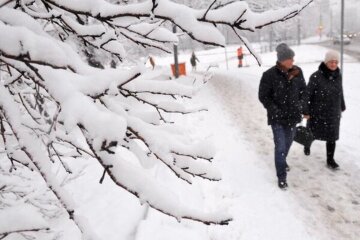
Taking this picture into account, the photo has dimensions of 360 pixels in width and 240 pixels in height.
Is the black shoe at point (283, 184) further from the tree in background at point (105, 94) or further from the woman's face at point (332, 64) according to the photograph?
the tree in background at point (105, 94)

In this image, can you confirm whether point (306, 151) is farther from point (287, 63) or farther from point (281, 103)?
point (287, 63)

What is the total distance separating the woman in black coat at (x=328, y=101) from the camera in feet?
18.3

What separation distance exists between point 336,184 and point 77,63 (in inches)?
184

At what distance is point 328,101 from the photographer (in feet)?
18.5

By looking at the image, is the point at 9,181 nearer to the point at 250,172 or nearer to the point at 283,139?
the point at 283,139

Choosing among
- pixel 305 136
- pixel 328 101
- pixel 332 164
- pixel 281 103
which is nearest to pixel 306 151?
pixel 305 136

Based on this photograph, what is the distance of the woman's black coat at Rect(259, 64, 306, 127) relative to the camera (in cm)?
514

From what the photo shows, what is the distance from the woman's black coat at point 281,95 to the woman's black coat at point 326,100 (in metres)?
0.50

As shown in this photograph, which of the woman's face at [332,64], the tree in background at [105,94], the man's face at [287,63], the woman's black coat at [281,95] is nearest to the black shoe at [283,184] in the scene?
the woman's black coat at [281,95]

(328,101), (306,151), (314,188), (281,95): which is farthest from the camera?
(306,151)

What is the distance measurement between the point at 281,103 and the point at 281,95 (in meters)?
0.11

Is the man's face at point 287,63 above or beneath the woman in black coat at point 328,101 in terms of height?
above

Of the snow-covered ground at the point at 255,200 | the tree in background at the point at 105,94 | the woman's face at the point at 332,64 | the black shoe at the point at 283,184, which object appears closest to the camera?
the tree in background at the point at 105,94

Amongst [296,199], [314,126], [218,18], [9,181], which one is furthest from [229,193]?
[218,18]
